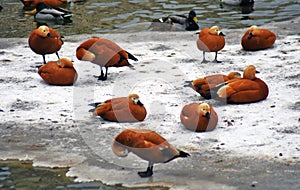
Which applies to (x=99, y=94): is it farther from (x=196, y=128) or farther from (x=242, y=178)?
(x=242, y=178)

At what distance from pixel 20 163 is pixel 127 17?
890 cm

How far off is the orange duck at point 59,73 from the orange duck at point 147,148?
3.37 metres

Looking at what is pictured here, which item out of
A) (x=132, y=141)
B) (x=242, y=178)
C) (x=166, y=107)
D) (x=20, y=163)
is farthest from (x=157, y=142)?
(x=166, y=107)

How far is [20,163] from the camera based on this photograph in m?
7.64

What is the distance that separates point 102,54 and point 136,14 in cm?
593

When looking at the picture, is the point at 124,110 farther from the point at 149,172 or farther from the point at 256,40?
the point at 256,40

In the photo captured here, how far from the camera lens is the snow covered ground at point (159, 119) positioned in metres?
7.35

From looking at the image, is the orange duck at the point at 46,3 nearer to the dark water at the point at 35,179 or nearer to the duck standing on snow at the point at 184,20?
the duck standing on snow at the point at 184,20

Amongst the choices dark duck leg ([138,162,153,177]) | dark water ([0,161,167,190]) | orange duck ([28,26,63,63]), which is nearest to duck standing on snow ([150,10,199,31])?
orange duck ([28,26,63,63])

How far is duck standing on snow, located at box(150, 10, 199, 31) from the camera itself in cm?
1473

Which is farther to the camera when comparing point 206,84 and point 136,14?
point 136,14

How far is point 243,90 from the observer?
934 cm

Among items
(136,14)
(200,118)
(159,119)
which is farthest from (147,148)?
(136,14)

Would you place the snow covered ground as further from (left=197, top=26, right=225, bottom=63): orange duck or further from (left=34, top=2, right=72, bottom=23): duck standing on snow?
(left=34, top=2, right=72, bottom=23): duck standing on snow
